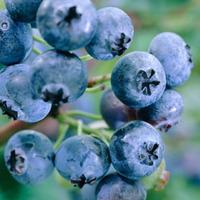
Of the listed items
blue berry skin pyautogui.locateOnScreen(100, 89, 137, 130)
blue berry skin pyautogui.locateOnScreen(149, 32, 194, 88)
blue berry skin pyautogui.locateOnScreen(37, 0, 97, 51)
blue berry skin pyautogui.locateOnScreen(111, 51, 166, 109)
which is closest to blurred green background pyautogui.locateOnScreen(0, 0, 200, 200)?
blue berry skin pyautogui.locateOnScreen(100, 89, 137, 130)

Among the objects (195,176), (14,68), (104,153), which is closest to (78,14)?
(14,68)

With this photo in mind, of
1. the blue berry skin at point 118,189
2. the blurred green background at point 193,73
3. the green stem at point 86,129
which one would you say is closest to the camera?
the blue berry skin at point 118,189

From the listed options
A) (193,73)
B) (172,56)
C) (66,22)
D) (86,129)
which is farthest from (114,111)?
(193,73)

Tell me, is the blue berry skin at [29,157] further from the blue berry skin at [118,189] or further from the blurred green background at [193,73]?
the blurred green background at [193,73]

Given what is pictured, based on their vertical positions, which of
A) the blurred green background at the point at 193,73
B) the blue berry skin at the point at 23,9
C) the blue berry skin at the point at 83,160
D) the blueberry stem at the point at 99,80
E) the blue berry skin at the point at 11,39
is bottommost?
the blurred green background at the point at 193,73

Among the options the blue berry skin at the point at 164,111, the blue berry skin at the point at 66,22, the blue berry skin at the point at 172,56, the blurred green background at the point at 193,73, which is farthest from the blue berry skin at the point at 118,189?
the blurred green background at the point at 193,73

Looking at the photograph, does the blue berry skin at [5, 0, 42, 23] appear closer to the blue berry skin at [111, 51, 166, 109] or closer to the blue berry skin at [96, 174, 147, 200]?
the blue berry skin at [111, 51, 166, 109]
